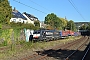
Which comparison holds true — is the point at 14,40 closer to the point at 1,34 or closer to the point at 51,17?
the point at 1,34

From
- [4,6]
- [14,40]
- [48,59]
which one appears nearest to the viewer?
[48,59]

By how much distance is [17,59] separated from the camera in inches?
632

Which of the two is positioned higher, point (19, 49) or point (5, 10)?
point (5, 10)

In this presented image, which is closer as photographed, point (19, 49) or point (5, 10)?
point (19, 49)

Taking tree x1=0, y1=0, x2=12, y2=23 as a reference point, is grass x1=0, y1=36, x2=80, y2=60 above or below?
below

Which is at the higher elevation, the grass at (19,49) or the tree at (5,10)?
the tree at (5,10)

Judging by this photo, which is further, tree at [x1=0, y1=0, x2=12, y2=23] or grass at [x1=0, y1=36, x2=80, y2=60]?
tree at [x1=0, y1=0, x2=12, y2=23]

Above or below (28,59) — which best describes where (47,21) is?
above

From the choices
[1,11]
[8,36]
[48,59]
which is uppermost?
[1,11]

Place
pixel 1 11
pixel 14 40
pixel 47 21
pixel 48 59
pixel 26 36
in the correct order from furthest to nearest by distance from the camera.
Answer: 1. pixel 47 21
2. pixel 1 11
3. pixel 26 36
4. pixel 14 40
5. pixel 48 59

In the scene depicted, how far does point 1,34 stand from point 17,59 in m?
14.8

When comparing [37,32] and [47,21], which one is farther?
[47,21]

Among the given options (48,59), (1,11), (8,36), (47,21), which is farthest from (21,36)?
(47,21)

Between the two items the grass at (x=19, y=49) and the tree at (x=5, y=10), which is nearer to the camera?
the grass at (x=19, y=49)
